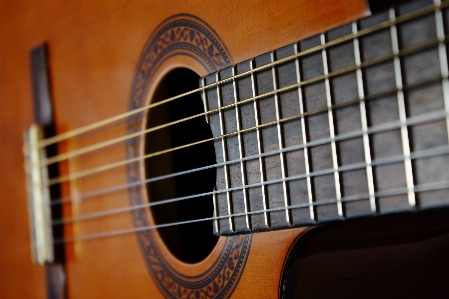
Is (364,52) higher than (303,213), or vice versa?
(364,52)

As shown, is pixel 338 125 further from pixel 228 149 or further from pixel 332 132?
pixel 228 149

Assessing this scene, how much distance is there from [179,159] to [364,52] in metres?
0.44

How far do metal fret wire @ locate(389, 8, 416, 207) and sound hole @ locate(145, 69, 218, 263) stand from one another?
399mm

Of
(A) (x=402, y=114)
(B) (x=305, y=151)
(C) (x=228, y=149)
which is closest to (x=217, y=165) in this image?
(C) (x=228, y=149)

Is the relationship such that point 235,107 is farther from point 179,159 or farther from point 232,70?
point 179,159

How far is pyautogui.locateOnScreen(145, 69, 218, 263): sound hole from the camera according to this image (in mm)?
839

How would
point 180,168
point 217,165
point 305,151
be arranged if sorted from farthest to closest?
point 180,168
point 217,165
point 305,151

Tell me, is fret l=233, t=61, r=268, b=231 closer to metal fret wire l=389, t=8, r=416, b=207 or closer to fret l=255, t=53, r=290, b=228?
fret l=255, t=53, r=290, b=228

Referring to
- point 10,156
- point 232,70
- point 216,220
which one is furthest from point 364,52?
point 10,156

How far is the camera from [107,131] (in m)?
0.91

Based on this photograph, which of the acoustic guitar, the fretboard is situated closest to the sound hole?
the acoustic guitar

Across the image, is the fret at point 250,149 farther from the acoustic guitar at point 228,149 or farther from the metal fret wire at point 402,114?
the metal fret wire at point 402,114

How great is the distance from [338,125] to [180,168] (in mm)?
403

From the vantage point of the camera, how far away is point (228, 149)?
0.67m
